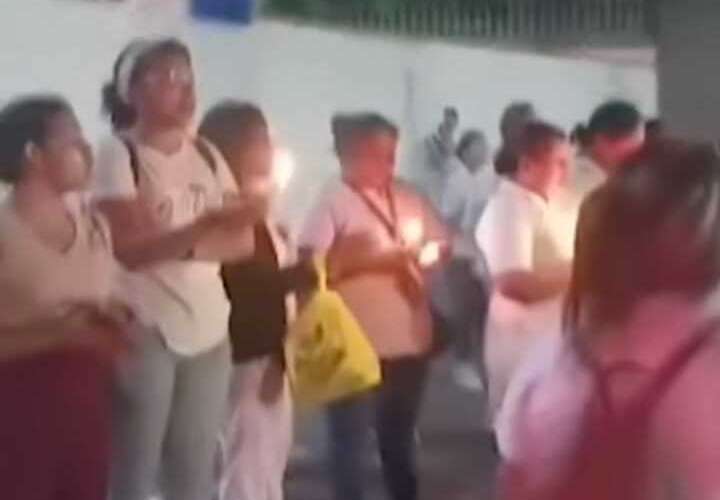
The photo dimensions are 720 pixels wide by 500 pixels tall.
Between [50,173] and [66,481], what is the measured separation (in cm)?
19

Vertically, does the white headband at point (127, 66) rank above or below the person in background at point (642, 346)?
above

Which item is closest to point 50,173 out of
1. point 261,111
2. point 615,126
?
point 261,111

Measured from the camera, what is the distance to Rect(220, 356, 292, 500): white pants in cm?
94

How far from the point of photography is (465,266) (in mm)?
982

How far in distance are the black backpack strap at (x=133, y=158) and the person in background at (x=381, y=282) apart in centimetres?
12

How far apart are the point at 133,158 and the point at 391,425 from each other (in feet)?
0.79

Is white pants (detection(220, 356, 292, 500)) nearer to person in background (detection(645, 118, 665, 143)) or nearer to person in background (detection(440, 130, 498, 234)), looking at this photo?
person in background (detection(440, 130, 498, 234))

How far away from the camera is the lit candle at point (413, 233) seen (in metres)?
0.98

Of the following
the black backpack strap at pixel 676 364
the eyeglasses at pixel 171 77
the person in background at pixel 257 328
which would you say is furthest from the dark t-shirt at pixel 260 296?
the black backpack strap at pixel 676 364

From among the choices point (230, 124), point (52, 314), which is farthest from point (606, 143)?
point (52, 314)

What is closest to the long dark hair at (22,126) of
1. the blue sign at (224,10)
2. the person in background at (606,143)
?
the blue sign at (224,10)

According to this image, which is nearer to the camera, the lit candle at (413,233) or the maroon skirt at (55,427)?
the maroon skirt at (55,427)

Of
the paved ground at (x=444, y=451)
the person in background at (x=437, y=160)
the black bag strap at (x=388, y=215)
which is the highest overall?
the person in background at (x=437, y=160)

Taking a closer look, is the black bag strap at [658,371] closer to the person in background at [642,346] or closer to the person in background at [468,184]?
the person in background at [642,346]
